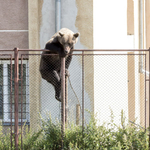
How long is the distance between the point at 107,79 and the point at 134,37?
12.9 feet

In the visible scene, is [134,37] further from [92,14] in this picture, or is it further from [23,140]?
[23,140]

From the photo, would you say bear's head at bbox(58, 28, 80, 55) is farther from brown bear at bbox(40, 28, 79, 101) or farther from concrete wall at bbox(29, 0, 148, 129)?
concrete wall at bbox(29, 0, 148, 129)

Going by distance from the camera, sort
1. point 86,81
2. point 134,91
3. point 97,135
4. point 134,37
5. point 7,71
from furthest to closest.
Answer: point 134,37 < point 134,91 < point 7,71 < point 86,81 < point 97,135

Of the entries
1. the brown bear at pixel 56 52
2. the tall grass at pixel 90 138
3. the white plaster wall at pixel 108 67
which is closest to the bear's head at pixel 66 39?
the brown bear at pixel 56 52

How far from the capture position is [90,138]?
5789 millimetres

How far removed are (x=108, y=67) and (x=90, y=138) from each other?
262cm

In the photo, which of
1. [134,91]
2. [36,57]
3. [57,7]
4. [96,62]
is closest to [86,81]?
[96,62]

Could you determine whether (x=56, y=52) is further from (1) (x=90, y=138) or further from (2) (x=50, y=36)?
(1) (x=90, y=138)

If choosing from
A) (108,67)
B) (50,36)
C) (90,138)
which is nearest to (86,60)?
(108,67)

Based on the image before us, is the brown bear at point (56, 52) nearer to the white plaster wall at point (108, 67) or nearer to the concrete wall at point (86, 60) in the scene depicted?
the concrete wall at point (86, 60)

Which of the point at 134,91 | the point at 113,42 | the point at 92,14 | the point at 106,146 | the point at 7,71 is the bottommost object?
the point at 106,146

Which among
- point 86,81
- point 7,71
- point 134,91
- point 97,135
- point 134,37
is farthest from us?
point 134,37

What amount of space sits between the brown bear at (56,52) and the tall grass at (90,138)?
98 centimetres

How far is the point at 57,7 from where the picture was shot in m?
7.66
